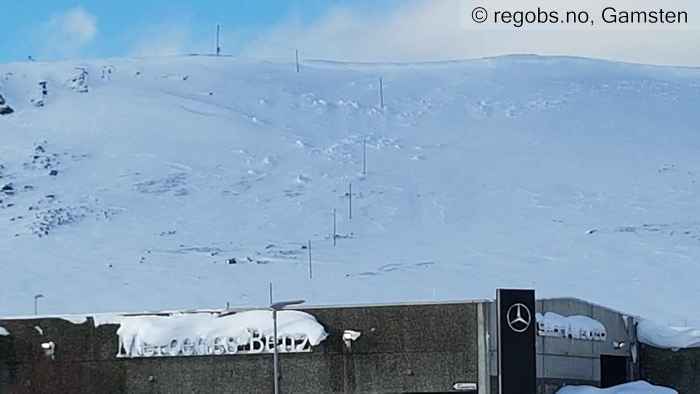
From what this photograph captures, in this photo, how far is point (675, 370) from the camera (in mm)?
32844

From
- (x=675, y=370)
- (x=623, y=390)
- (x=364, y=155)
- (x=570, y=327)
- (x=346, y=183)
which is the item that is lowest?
(x=623, y=390)

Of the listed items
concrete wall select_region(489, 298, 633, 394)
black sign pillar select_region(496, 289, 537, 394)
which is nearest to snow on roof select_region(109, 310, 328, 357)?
black sign pillar select_region(496, 289, 537, 394)

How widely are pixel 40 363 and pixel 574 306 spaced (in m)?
10.5

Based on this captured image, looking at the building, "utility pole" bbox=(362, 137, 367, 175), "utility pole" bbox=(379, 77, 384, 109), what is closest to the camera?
the building

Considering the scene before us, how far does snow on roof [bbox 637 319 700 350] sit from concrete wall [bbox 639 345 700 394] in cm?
15

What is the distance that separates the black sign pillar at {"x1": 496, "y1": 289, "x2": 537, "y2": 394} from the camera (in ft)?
85.3

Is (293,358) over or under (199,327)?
Answer: under

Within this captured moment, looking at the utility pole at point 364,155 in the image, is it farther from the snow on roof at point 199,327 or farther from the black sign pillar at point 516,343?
the black sign pillar at point 516,343

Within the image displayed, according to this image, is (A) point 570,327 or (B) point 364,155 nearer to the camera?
(A) point 570,327

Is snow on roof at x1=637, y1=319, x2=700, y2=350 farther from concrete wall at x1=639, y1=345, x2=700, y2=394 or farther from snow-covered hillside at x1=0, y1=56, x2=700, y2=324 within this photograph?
snow-covered hillside at x1=0, y1=56, x2=700, y2=324

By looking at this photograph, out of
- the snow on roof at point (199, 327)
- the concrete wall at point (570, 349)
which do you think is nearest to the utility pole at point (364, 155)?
the concrete wall at point (570, 349)

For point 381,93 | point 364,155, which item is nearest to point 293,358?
point 364,155

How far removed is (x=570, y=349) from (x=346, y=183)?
44301mm

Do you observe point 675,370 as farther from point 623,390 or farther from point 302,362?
point 302,362
